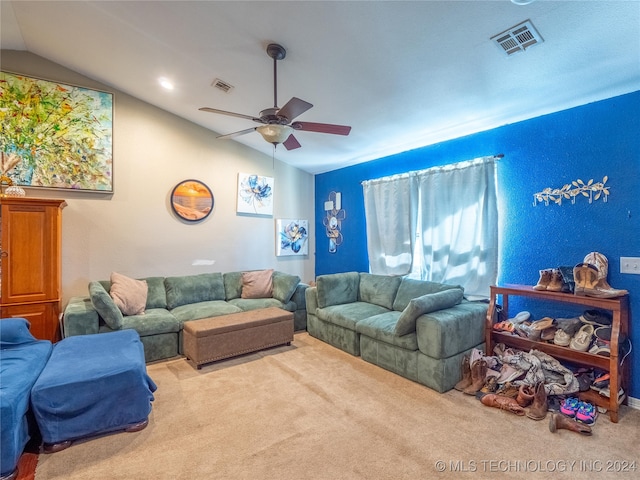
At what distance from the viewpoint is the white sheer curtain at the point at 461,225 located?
3.29 m

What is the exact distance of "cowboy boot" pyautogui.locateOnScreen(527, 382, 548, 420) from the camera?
2.31 metres

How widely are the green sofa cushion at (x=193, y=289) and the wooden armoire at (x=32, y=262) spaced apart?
1143 mm

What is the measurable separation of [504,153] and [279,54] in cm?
233

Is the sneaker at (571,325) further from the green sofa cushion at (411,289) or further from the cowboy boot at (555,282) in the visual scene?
the green sofa cushion at (411,289)

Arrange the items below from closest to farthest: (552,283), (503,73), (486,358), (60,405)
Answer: (60,405) < (503,73) < (552,283) < (486,358)

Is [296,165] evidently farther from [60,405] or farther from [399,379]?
[60,405]

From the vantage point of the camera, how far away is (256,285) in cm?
463

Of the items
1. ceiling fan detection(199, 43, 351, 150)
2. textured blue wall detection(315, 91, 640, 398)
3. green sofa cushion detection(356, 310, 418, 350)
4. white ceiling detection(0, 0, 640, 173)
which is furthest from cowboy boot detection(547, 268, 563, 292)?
ceiling fan detection(199, 43, 351, 150)

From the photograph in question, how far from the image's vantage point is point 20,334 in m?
2.58

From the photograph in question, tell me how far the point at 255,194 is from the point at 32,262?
2782 millimetres

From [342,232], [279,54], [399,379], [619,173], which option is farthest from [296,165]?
[619,173]

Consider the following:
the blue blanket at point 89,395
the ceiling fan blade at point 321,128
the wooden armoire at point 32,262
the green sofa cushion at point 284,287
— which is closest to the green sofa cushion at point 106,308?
the wooden armoire at point 32,262

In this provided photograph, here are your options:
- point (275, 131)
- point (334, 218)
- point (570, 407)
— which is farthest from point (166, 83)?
point (570, 407)

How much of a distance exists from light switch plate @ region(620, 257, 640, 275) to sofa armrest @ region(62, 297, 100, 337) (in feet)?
15.4
